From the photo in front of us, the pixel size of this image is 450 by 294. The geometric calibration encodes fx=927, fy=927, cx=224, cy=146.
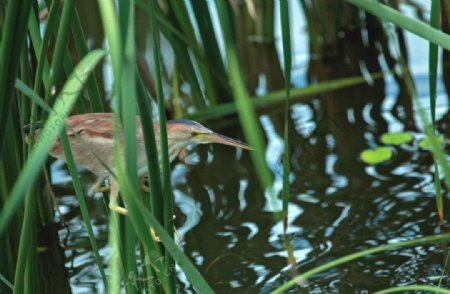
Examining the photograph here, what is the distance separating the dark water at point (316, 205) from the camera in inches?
123

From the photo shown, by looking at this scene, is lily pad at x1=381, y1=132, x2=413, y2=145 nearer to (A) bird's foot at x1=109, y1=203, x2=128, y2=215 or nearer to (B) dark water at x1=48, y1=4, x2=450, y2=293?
(B) dark water at x1=48, y1=4, x2=450, y2=293

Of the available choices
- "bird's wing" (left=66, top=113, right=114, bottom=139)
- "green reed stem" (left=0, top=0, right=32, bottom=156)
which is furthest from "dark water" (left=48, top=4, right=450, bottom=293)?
"green reed stem" (left=0, top=0, right=32, bottom=156)

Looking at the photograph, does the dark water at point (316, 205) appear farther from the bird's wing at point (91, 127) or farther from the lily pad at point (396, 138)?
the bird's wing at point (91, 127)

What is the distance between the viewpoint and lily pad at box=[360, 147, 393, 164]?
385 centimetres

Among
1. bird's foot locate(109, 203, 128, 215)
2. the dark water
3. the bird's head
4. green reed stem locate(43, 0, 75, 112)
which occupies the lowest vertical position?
the dark water

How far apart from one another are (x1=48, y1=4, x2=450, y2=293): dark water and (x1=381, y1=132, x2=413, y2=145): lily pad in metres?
0.04

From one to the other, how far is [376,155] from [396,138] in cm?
17

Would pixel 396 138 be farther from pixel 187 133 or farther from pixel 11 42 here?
pixel 11 42

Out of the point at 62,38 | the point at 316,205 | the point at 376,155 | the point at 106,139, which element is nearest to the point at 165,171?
the point at 62,38

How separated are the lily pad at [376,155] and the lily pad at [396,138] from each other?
2.2 inches

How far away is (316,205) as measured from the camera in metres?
3.59

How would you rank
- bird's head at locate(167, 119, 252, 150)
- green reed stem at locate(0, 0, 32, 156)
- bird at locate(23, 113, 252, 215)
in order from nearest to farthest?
green reed stem at locate(0, 0, 32, 156), bird at locate(23, 113, 252, 215), bird's head at locate(167, 119, 252, 150)

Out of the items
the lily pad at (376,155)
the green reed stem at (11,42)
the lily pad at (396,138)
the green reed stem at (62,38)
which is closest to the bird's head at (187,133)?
the green reed stem at (62,38)

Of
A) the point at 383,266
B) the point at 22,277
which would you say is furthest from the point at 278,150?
the point at 22,277
